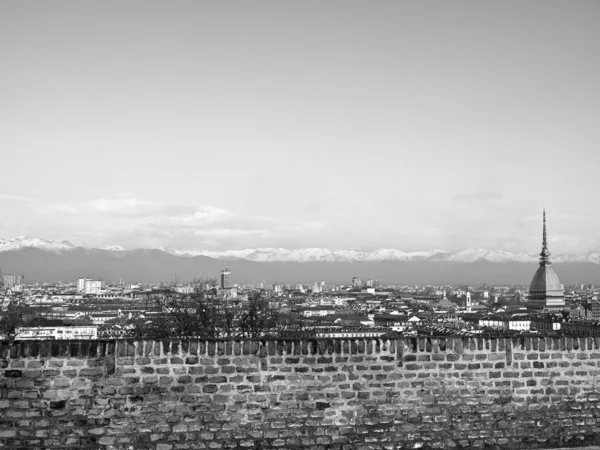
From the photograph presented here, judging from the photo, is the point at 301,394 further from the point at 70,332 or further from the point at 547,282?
the point at 547,282

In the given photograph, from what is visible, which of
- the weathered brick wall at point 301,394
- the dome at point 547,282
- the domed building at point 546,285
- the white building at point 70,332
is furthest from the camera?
the dome at point 547,282

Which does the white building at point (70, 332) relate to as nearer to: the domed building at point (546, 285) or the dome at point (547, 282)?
the domed building at point (546, 285)

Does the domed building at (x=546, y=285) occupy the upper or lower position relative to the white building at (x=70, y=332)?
upper

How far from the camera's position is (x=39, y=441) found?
8039 mm

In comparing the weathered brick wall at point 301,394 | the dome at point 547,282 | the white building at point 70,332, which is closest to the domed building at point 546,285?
the dome at point 547,282

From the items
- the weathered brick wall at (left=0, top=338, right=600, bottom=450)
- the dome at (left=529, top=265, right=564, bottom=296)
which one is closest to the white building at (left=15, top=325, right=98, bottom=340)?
the weathered brick wall at (left=0, top=338, right=600, bottom=450)

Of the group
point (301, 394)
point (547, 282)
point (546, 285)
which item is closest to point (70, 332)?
point (301, 394)

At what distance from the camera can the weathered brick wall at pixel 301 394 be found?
815 cm

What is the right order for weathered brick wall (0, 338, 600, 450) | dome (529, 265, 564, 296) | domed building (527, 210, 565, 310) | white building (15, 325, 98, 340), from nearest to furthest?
1. weathered brick wall (0, 338, 600, 450)
2. white building (15, 325, 98, 340)
3. domed building (527, 210, 565, 310)
4. dome (529, 265, 564, 296)

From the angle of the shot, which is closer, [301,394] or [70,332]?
[301,394]

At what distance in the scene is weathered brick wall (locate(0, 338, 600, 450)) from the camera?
8.15 m

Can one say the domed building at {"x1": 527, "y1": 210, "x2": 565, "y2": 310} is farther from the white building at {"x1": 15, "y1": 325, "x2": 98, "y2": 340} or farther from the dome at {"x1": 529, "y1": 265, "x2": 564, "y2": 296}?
the white building at {"x1": 15, "y1": 325, "x2": 98, "y2": 340}

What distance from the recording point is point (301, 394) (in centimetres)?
864

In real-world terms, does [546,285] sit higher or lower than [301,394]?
lower
